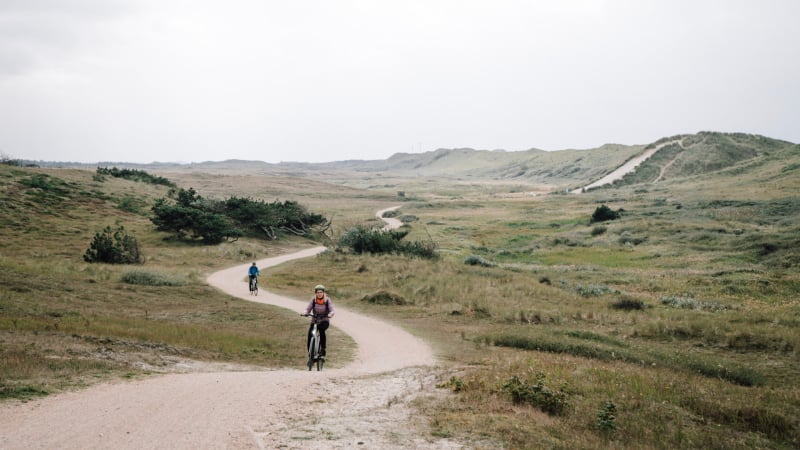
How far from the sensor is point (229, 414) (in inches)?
312

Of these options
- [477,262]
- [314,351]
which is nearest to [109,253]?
[477,262]

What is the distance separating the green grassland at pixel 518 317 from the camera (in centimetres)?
948

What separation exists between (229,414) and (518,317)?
1440 centimetres

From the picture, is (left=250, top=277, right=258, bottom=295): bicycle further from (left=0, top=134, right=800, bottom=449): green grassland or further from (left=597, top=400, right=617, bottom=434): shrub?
(left=597, top=400, right=617, bottom=434): shrub

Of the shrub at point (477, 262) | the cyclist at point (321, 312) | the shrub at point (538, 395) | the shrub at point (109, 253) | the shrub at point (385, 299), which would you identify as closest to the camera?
the shrub at point (538, 395)

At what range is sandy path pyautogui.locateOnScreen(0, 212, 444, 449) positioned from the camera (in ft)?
22.5

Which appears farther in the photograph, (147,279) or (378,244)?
(378,244)

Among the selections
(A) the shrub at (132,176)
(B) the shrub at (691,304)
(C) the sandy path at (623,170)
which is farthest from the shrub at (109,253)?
(C) the sandy path at (623,170)

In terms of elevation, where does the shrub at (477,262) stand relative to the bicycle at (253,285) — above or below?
above

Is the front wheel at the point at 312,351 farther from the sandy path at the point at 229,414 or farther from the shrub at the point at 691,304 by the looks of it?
the shrub at the point at 691,304

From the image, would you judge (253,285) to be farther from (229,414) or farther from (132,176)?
(132,176)

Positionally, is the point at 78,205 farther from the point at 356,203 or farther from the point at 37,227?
the point at 356,203

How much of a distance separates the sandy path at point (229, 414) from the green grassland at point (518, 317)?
80 cm

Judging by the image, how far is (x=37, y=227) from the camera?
4188 centimetres
